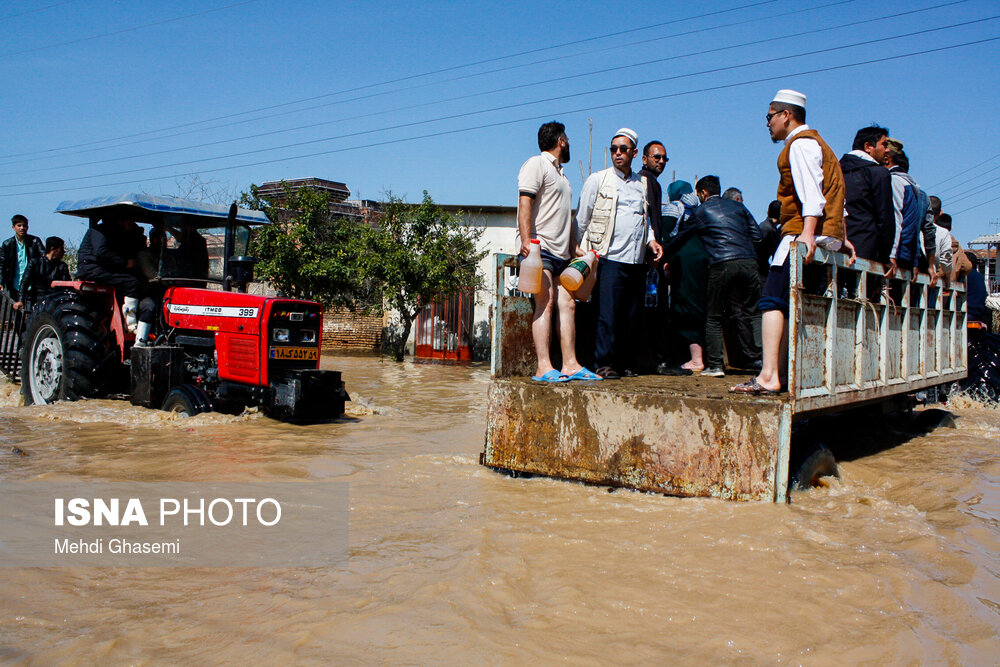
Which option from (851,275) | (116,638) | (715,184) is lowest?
(116,638)

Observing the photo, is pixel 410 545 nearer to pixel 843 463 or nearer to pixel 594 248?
pixel 594 248

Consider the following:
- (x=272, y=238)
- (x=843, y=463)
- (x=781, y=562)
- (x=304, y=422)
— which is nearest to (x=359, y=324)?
(x=272, y=238)

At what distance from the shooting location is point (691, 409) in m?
4.07

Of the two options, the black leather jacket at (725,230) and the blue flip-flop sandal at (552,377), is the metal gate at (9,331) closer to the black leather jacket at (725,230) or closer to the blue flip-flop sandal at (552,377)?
the blue flip-flop sandal at (552,377)

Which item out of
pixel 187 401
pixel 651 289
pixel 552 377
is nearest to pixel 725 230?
pixel 651 289

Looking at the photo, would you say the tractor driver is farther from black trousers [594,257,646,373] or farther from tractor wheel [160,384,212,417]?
black trousers [594,257,646,373]

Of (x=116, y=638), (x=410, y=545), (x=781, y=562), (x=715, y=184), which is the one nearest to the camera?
(x=116, y=638)

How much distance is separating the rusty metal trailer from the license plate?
10.4ft

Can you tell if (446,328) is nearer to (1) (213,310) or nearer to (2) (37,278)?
(2) (37,278)

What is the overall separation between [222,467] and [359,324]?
1591 cm

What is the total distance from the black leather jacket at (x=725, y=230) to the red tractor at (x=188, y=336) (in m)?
3.81

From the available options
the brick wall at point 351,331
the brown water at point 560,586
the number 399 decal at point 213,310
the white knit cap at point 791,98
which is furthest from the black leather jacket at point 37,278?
the brick wall at point 351,331

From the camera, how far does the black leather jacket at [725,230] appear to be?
5785mm

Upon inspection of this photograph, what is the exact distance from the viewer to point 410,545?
3463mm
